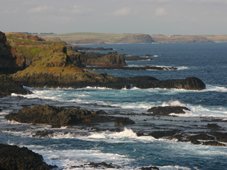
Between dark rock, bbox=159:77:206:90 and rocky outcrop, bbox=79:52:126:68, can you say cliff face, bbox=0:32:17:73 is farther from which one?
rocky outcrop, bbox=79:52:126:68

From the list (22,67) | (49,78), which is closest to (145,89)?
(49,78)

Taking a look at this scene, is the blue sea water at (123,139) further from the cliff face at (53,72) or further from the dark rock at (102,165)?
the cliff face at (53,72)

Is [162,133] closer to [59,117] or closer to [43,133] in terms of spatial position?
[43,133]

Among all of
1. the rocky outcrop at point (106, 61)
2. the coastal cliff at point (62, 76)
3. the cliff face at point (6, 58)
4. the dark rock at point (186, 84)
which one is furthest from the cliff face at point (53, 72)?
the rocky outcrop at point (106, 61)

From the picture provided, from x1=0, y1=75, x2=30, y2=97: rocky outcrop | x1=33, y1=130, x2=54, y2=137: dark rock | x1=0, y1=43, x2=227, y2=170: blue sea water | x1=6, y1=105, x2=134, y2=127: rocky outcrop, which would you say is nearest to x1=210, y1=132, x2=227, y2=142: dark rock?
x1=0, y1=43, x2=227, y2=170: blue sea water

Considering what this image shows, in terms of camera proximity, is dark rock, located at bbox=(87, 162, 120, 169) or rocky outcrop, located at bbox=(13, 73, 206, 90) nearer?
dark rock, located at bbox=(87, 162, 120, 169)

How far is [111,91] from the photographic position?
78375 mm

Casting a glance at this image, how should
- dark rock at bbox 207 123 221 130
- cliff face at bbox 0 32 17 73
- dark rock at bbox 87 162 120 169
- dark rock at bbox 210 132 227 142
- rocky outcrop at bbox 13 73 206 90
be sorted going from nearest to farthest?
dark rock at bbox 87 162 120 169 < dark rock at bbox 210 132 227 142 < dark rock at bbox 207 123 221 130 < rocky outcrop at bbox 13 73 206 90 < cliff face at bbox 0 32 17 73

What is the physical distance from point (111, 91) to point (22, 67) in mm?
28947

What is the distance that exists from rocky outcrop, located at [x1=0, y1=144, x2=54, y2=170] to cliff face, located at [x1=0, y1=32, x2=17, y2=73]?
67.3 m

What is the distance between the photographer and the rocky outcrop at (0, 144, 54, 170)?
1194 inches

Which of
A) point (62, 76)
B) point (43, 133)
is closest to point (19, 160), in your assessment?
point (43, 133)

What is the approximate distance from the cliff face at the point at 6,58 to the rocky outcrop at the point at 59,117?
4804 cm

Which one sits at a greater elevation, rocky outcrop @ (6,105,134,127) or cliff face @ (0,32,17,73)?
cliff face @ (0,32,17,73)
